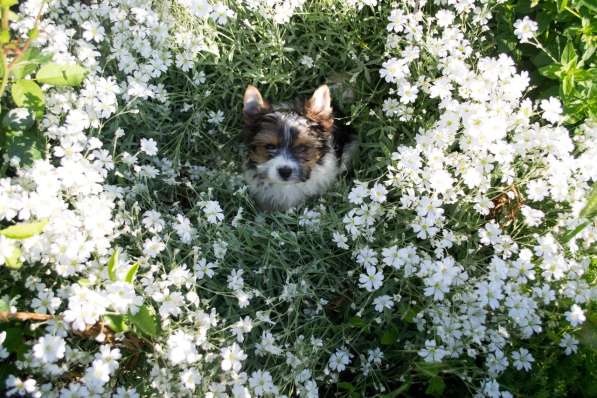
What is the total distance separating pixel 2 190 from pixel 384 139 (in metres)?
2.16

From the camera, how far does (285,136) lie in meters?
3.95

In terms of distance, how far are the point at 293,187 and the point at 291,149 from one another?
11.3 inches

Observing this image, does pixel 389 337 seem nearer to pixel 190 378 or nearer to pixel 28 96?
pixel 190 378

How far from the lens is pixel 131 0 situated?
3680 millimetres

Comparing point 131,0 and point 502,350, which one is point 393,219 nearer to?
point 502,350

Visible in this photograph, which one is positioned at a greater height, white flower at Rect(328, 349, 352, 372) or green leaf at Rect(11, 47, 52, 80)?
green leaf at Rect(11, 47, 52, 80)

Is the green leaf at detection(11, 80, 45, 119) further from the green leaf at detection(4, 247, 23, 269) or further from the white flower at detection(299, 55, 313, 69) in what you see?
the white flower at detection(299, 55, 313, 69)

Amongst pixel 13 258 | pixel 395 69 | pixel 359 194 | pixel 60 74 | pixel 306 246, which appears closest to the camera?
pixel 13 258

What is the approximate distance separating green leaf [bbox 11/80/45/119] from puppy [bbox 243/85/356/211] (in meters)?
1.34

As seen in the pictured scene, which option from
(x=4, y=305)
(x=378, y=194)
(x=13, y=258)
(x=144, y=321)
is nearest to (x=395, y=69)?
(x=378, y=194)

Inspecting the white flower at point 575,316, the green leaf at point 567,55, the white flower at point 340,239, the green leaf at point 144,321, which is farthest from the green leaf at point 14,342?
the green leaf at point 567,55

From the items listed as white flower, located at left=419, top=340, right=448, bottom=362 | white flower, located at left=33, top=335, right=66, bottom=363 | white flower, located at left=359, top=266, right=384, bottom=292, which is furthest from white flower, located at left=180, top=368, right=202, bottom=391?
white flower, located at left=419, top=340, right=448, bottom=362

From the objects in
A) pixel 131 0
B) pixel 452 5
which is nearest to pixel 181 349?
pixel 131 0

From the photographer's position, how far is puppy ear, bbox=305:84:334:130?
3.83 m
